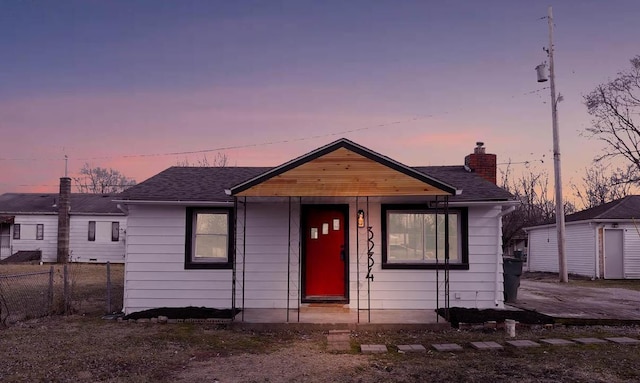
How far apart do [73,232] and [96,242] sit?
1.65 metres

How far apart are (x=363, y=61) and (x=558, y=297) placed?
9.29 m

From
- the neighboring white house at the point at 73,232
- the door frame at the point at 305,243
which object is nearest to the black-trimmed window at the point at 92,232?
the neighboring white house at the point at 73,232

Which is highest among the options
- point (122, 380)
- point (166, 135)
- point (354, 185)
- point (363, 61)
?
point (363, 61)

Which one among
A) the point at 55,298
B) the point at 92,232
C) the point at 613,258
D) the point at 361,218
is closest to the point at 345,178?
the point at 361,218

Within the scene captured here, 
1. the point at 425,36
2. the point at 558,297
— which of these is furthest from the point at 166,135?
the point at 558,297

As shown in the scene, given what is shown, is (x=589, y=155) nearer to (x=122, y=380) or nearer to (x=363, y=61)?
(x=363, y=61)

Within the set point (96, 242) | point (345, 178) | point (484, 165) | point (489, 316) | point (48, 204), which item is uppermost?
point (484, 165)

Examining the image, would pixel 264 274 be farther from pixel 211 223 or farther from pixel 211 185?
pixel 211 185

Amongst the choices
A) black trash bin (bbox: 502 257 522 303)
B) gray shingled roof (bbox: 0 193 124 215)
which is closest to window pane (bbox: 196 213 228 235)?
black trash bin (bbox: 502 257 522 303)

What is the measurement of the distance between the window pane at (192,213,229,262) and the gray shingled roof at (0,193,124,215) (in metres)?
21.0

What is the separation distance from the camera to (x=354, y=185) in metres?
9.83

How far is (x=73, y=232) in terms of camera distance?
104ft

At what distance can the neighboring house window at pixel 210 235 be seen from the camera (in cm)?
1155

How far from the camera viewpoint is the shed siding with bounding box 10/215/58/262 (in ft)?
104
